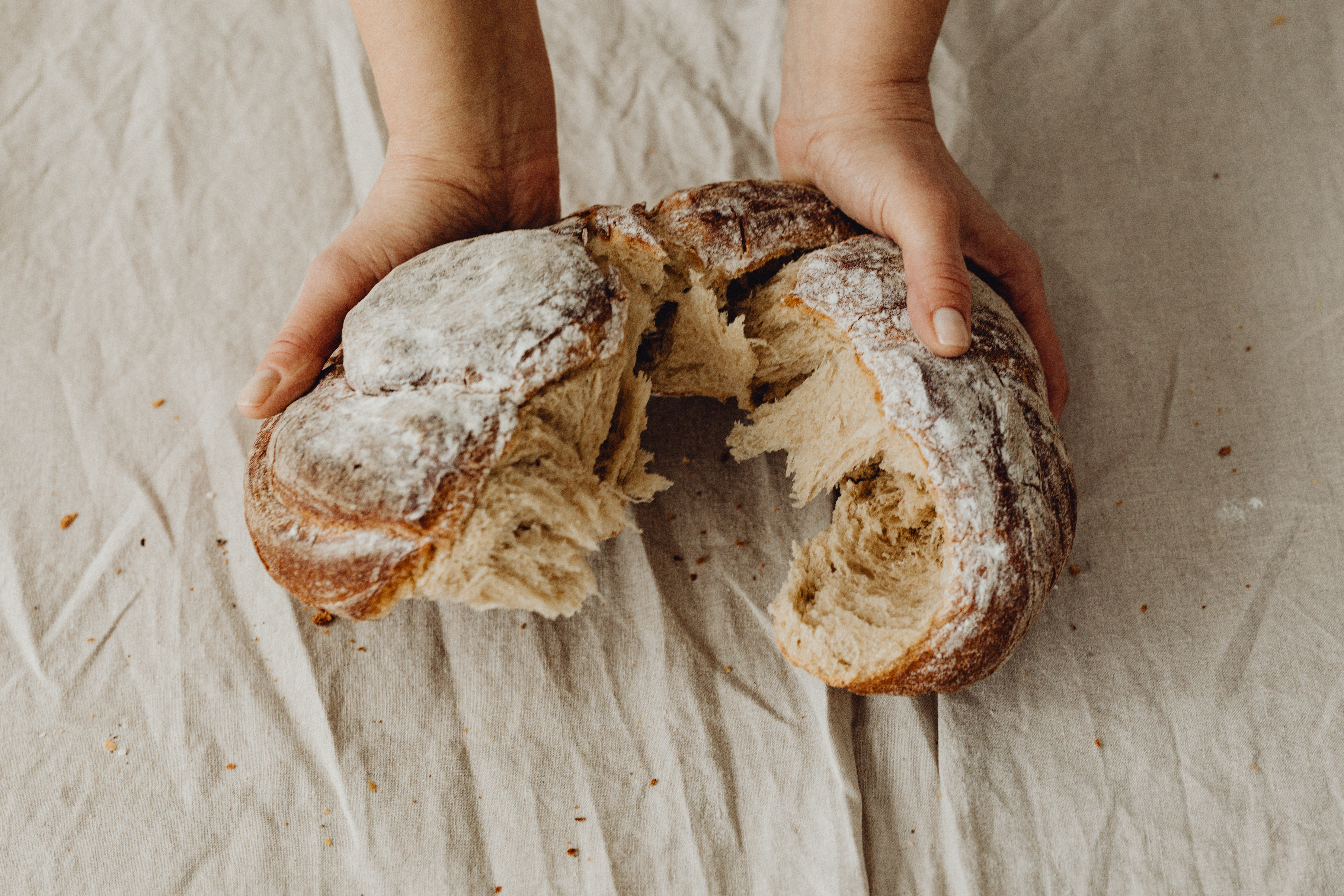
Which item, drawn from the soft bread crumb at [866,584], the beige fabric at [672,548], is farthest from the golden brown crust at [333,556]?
A: the soft bread crumb at [866,584]

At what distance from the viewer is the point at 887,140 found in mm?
2004

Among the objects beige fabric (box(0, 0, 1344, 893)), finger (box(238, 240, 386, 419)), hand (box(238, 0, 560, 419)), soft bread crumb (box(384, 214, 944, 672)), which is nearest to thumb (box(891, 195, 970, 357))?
soft bread crumb (box(384, 214, 944, 672))

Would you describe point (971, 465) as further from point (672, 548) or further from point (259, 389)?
point (259, 389)

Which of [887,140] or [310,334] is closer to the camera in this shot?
[310,334]

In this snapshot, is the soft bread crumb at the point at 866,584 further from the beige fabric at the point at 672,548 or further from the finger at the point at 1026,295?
the finger at the point at 1026,295

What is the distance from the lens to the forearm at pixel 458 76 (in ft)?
6.48

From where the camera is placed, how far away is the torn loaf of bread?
4.99 feet

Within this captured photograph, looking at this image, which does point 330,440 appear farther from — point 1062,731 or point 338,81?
point 1062,731

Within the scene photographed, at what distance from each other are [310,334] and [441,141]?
0.60 meters

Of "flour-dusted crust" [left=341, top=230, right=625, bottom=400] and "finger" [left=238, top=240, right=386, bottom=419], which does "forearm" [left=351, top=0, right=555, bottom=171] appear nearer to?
"finger" [left=238, top=240, right=386, bottom=419]

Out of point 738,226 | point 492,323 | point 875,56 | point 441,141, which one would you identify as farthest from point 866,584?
point 441,141

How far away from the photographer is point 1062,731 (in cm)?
199

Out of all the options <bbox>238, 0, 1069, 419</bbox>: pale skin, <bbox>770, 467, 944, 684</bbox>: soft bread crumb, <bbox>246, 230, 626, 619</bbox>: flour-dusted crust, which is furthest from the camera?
<bbox>238, 0, 1069, 419</bbox>: pale skin

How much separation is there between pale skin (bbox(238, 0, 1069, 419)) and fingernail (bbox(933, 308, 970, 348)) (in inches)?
12.3
